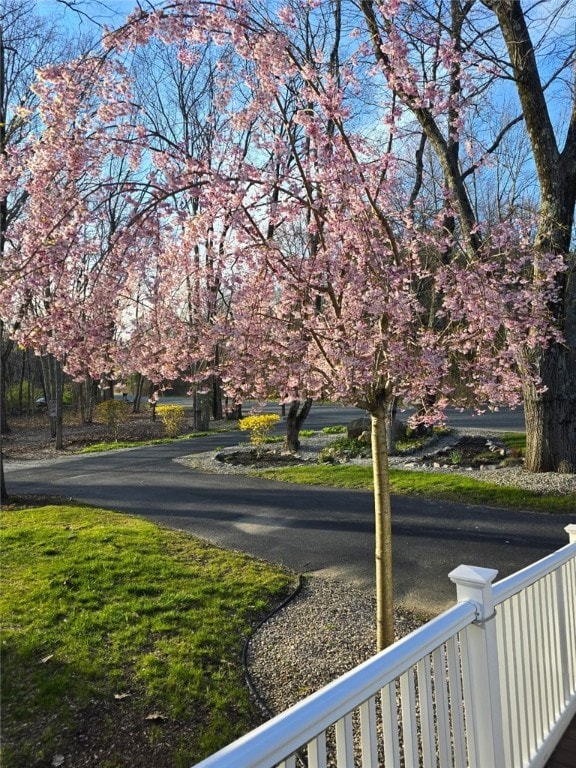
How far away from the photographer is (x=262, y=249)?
3.27 meters

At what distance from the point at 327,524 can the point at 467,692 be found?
558 cm

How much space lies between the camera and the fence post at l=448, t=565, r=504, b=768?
6.68ft

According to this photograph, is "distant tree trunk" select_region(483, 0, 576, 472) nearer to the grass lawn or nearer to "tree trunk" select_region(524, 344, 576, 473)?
"tree trunk" select_region(524, 344, 576, 473)

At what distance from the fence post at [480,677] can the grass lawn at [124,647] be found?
154 centimetres

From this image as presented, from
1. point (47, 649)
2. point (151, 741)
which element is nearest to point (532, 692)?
point (151, 741)

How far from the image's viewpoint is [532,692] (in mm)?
Answer: 2484

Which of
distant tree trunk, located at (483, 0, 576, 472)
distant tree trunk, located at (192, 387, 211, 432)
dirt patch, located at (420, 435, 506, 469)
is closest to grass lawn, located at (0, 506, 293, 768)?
distant tree trunk, located at (483, 0, 576, 472)

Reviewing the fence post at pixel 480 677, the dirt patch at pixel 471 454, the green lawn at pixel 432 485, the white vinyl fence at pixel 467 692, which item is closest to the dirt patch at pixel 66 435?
the green lawn at pixel 432 485

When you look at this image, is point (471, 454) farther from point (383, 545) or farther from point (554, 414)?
point (383, 545)

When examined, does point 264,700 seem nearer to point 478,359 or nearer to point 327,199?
point 478,359

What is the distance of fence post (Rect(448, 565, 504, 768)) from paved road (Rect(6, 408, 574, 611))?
9.06 ft

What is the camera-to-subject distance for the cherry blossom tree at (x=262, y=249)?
3.19m

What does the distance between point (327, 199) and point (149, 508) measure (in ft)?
23.3

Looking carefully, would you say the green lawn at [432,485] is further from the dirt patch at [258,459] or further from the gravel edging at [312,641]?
the gravel edging at [312,641]
